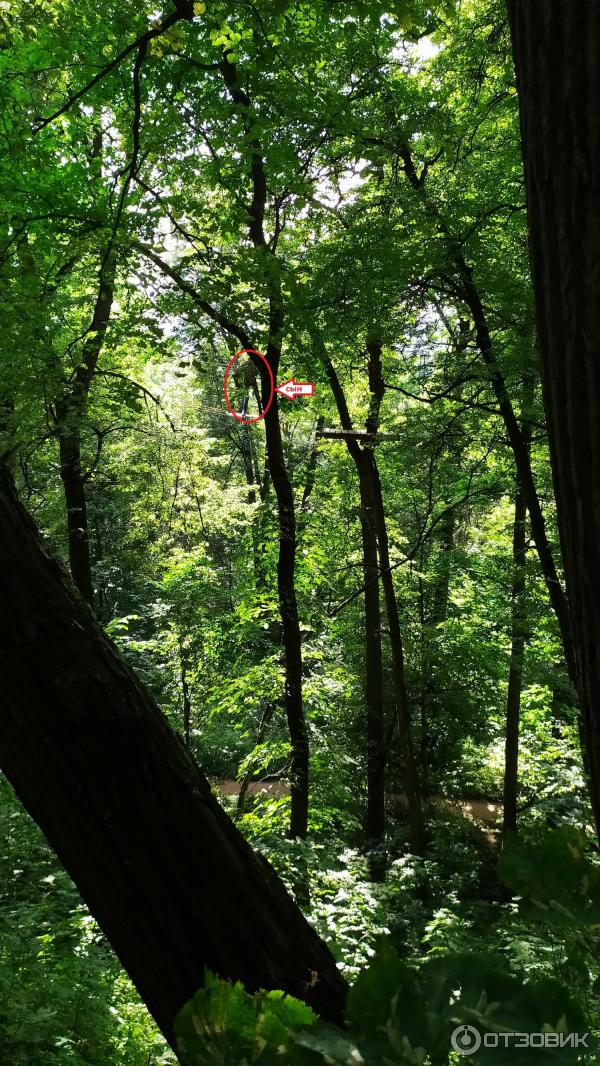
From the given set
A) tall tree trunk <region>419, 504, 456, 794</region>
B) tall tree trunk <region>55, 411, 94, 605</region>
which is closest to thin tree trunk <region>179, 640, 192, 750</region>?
tall tree trunk <region>55, 411, 94, 605</region>

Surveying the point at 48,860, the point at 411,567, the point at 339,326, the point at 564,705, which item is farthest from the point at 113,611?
the point at 339,326

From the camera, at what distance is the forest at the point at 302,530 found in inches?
34.2

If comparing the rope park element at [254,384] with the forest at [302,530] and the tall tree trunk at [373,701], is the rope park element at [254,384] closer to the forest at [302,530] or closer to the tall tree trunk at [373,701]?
the forest at [302,530]

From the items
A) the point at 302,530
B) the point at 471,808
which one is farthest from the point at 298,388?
the point at 471,808

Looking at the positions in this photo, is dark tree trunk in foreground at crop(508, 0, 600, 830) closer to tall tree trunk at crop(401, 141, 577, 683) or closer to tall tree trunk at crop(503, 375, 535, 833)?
tall tree trunk at crop(401, 141, 577, 683)

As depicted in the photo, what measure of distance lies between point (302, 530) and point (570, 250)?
8473 mm

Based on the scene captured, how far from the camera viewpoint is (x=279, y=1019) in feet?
2.72

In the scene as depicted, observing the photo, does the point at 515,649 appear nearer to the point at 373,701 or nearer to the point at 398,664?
the point at 398,664

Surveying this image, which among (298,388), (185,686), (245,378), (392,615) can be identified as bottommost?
(185,686)

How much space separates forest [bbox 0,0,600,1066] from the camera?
0.87m

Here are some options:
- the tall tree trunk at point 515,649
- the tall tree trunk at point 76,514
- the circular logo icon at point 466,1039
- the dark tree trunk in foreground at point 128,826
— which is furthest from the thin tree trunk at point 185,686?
the circular logo icon at point 466,1039

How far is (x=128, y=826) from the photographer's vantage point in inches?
50.3

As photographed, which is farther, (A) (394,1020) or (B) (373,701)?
(B) (373,701)

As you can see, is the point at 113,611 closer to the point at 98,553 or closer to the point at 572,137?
the point at 98,553
